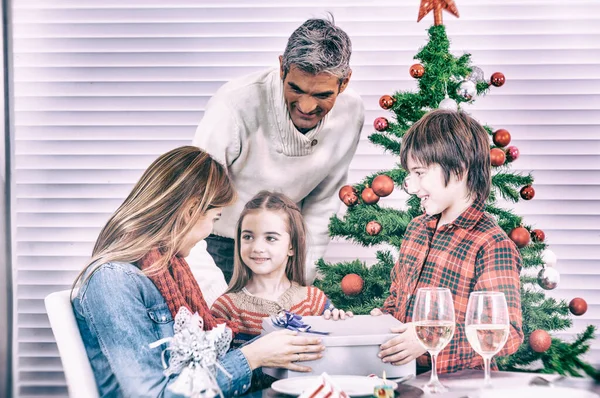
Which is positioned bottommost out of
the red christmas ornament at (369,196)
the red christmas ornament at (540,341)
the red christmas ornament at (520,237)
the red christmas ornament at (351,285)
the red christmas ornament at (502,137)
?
the red christmas ornament at (540,341)

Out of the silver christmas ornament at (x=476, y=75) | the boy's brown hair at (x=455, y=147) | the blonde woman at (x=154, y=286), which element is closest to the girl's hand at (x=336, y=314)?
the blonde woman at (x=154, y=286)

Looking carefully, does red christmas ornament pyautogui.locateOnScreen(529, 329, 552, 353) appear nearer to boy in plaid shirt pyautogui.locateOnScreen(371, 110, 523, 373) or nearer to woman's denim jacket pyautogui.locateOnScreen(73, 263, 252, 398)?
boy in plaid shirt pyautogui.locateOnScreen(371, 110, 523, 373)

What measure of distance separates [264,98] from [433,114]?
509mm

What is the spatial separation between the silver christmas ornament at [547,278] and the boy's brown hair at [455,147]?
13.0 inches

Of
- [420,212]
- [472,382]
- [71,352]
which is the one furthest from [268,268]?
[472,382]

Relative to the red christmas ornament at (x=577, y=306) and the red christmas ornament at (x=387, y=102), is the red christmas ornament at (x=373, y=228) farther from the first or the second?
the red christmas ornament at (x=577, y=306)

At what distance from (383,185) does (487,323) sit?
70 centimetres

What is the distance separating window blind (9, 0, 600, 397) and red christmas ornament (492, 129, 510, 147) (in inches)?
5.7

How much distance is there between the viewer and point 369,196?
86.4 inches

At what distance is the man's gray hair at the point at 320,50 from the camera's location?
2.17 metres

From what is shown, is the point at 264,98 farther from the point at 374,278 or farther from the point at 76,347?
the point at 76,347

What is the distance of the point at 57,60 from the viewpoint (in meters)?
2.37

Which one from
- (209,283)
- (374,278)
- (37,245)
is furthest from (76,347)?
(374,278)

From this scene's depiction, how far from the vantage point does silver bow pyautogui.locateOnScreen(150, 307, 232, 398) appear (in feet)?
5.22
